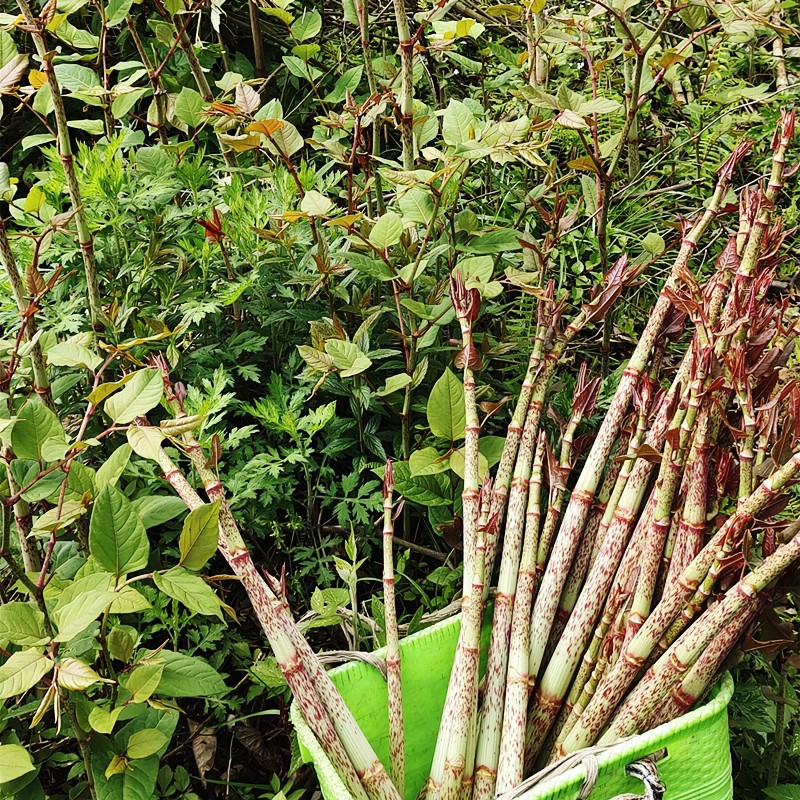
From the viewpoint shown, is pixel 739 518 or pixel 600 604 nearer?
pixel 739 518

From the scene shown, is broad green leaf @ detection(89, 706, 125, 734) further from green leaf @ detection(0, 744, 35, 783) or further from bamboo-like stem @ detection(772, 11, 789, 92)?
bamboo-like stem @ detection(772, 11, 789, 92)

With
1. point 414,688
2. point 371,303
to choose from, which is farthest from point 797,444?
point 371,303

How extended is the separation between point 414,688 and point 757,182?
1591 millimetres

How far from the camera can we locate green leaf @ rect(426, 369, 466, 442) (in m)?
1.32

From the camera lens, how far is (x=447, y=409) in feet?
4.35

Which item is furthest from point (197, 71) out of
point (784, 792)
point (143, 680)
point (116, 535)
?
point (784, 792)

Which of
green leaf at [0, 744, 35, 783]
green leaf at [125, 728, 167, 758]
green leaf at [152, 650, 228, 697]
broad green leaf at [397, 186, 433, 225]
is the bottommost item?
green leaf at [125, 728, 167, 758]

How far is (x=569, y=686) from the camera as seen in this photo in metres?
1.22

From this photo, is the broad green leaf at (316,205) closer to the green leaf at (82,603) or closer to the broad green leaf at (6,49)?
the broad green leaf at (6,49)

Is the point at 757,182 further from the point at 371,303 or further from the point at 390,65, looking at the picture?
the point at 371,303

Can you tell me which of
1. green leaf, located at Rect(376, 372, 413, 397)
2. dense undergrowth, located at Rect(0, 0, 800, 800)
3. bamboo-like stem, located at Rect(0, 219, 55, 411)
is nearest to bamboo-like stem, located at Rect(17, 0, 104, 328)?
dense undergrowth, located at Rect(0, 0, 800, 800)

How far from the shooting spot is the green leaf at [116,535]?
0.94 metres

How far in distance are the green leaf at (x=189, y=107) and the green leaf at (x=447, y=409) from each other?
2.42 feet

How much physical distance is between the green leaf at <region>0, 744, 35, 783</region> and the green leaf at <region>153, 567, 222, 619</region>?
26 cm
